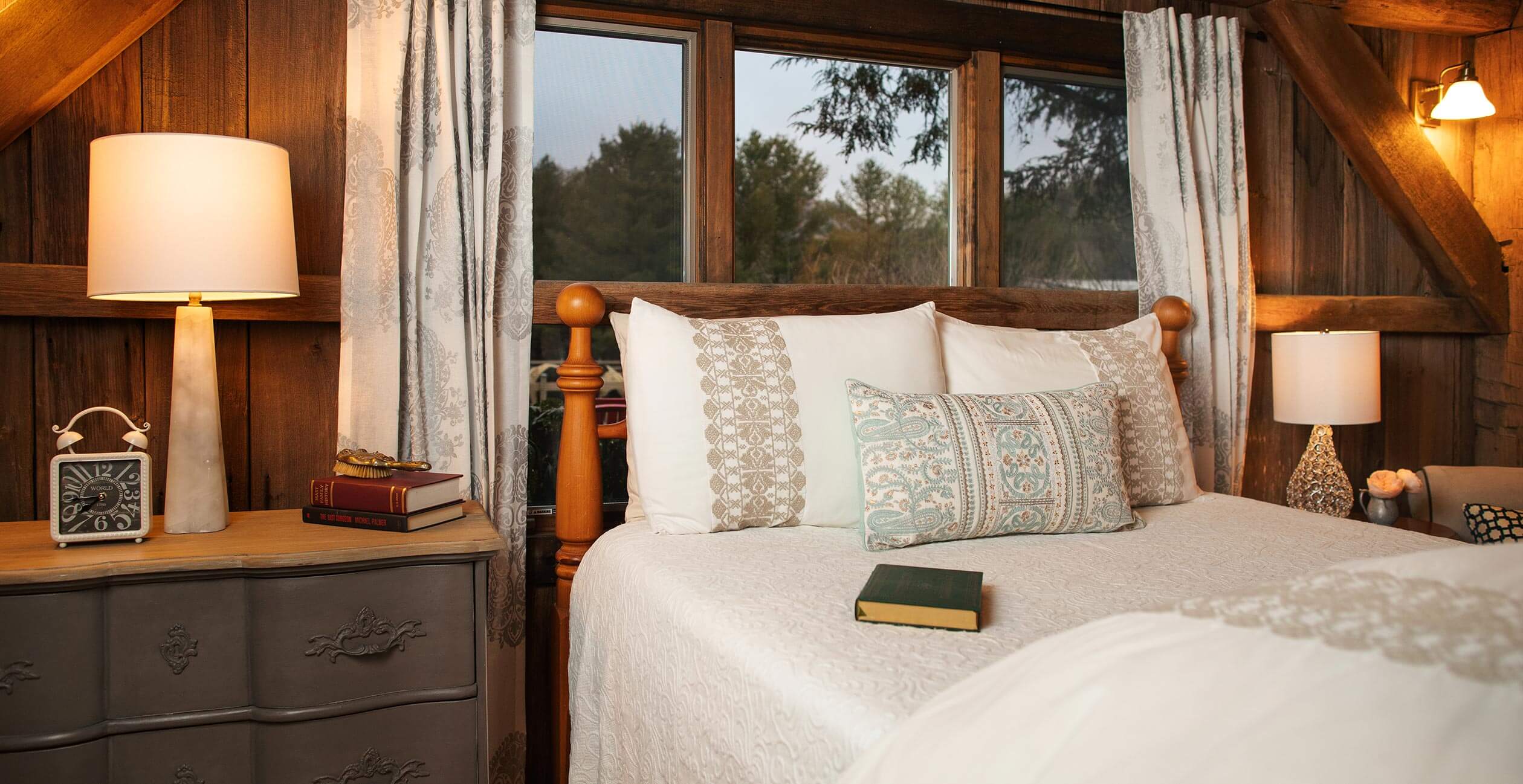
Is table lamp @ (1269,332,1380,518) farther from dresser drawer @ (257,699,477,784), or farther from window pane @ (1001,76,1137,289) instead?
dresser drawer @ (257,699,477,784)

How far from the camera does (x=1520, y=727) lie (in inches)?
21.4

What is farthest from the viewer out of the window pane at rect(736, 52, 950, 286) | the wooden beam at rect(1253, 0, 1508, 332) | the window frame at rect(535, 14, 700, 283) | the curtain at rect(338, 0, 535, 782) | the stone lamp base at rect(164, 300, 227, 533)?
the wooden beam at rect(1253, 0, 1508, 332)

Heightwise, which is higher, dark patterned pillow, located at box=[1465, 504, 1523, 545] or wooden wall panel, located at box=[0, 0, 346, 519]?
wooden wall panel, located at box=[0, 0, 346, 519]

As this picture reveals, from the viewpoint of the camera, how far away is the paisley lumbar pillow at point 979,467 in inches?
65.2

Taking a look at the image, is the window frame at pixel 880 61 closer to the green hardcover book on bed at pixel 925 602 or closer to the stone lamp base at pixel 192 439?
the stone lamp base at pixel 192 439

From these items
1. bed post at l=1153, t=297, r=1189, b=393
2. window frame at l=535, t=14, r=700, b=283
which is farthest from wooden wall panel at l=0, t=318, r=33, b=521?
bed post at l=1153, t=297, r=1189, b=393

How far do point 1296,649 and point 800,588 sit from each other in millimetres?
786

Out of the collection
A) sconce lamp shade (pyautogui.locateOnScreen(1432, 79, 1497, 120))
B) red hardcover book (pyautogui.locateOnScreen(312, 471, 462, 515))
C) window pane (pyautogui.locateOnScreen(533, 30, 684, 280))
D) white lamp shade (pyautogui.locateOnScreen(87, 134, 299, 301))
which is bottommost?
red hardcover book (pyautogui.locateOnScreen(312, 471, 462, 515))

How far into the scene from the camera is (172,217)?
4.99 ft

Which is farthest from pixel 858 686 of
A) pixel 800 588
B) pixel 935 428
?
pixel 935 428

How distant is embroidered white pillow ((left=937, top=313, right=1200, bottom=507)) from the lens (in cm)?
202

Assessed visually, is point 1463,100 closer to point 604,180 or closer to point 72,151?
point 604,180

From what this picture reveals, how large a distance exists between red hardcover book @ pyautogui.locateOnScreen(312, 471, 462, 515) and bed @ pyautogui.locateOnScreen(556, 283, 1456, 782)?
335 mm

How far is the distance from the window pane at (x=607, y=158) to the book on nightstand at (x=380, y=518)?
705 mm
